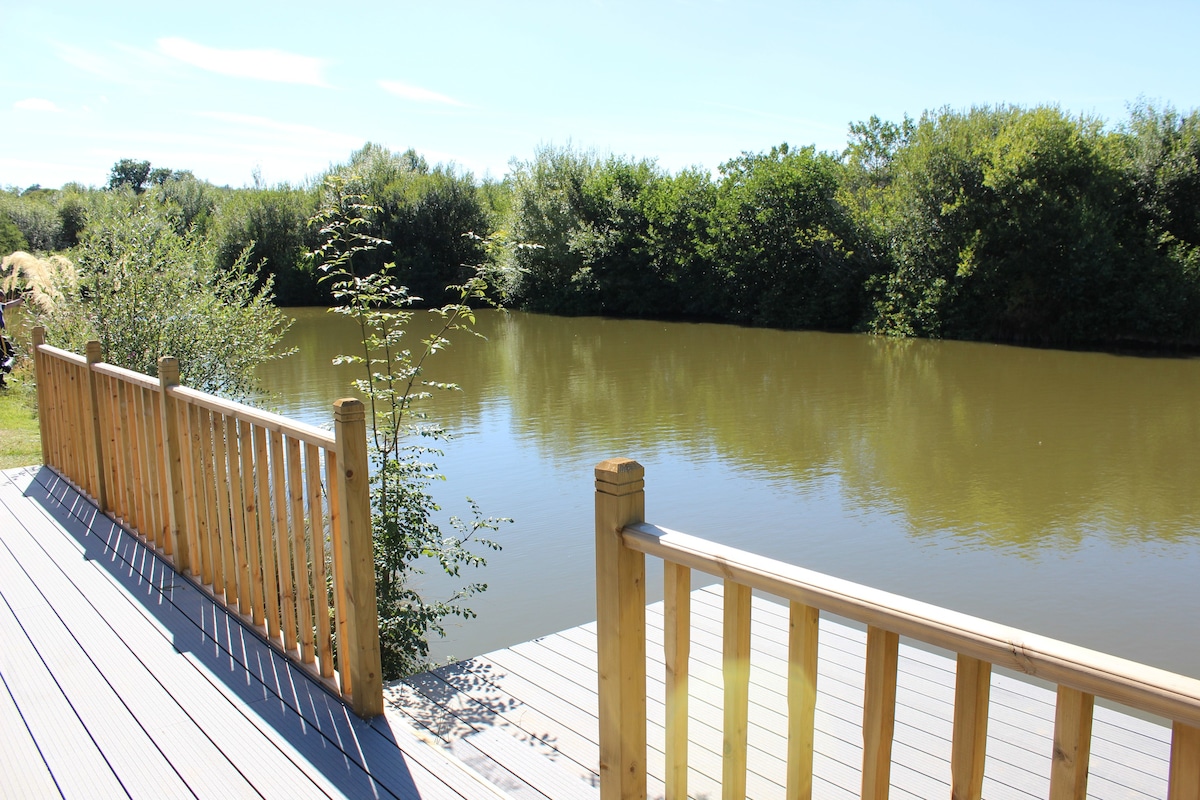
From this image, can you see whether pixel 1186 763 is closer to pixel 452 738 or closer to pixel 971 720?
pixel 971 720

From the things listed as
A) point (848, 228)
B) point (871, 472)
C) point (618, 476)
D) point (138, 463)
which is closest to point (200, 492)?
point (138, 463)

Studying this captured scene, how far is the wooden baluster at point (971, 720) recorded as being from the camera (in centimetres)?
136

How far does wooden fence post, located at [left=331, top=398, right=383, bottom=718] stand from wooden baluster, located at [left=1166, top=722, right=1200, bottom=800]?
7.19 ft

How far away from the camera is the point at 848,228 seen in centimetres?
2417

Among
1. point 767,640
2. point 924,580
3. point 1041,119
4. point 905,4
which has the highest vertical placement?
point 905,4

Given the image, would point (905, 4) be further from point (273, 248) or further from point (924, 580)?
point (273, 248)

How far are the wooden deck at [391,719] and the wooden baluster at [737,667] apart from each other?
1157 millimetres

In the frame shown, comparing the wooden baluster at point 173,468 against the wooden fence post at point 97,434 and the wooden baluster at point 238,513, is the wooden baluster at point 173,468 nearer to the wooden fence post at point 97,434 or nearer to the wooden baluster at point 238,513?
the wooden baluster at point 238,513

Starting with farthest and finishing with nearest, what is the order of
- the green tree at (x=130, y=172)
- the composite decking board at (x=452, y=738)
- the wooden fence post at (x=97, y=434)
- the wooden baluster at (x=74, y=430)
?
1. the green tree at (x=130, y=172)
2. the wooden baluster at (x=74, y=430)
3. the wooden fence post at (x=97, y=434)
4. the composite decking board at (x=452, y=738)

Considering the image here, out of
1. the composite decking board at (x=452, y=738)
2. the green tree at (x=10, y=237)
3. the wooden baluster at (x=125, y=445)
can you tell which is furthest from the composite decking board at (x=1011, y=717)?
the green tree at (x=10, y=237)

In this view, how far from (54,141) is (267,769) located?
2149 inches

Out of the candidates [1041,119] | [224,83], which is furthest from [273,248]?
[1041,119]

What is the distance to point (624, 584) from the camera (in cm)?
190

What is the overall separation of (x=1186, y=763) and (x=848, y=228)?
24.3 meters
